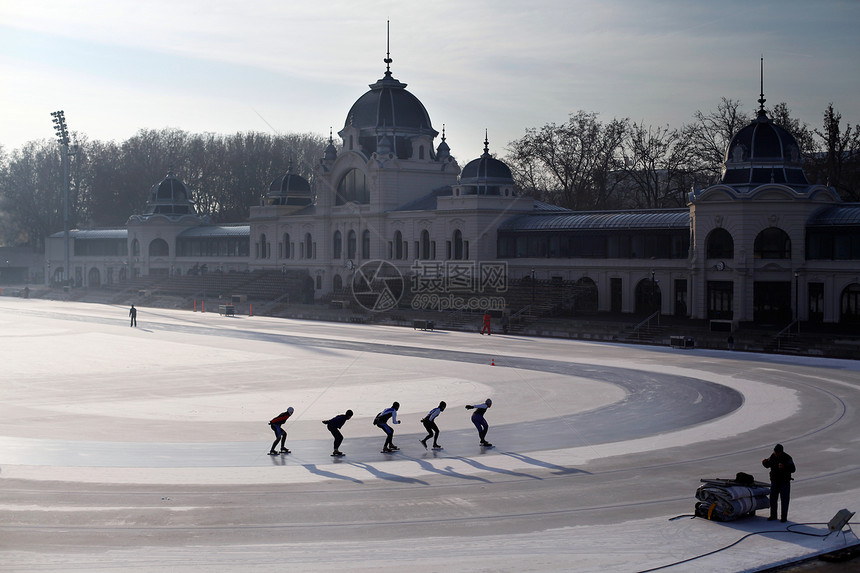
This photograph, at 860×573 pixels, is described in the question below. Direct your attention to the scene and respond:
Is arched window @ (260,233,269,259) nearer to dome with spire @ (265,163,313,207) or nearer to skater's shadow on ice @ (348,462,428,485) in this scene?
dome with spire @ (265,163,313,207)

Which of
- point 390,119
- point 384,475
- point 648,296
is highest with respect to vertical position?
point 390,119

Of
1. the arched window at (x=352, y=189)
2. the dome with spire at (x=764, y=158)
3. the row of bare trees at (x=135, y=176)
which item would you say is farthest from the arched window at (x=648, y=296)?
the row of bare trees at (x=135, y=176)

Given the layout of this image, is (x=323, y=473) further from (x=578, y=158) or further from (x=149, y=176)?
(x=149, y=176)

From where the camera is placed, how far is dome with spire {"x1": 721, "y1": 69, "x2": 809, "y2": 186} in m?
62.7

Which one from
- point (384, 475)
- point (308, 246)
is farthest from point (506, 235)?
point (384, 475)

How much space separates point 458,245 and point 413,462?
58042 mm

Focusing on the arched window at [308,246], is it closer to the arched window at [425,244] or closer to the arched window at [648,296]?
the arched window at [425,244]

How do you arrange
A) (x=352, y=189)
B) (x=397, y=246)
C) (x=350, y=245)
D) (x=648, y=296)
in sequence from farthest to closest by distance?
1. (x=350, y=245)
2. (x=352, y=189)
3. (x=397, y=246)
4. (x=648, y=296)

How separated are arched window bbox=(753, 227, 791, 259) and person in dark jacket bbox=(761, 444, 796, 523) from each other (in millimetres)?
42803

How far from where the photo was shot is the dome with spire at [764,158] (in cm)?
6269

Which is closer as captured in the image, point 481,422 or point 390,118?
point 481,422

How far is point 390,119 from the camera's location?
9806 cm

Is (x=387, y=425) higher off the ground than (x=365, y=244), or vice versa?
(x=365, y=244)

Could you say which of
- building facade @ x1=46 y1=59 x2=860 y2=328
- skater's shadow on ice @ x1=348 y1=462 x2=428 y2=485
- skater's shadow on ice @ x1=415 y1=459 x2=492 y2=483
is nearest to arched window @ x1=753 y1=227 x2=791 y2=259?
building facade @ x1=46 y1=59 x2=860 y2=328
